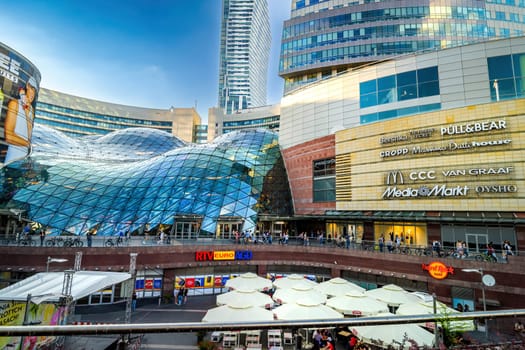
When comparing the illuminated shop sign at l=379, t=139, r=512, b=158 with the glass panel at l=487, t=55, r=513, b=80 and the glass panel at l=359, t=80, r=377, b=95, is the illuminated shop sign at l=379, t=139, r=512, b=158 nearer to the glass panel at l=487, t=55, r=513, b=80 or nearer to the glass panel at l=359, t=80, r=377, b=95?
the glass panel at l=487, t=55, r=513, b=80

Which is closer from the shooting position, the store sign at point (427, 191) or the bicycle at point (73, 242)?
the bicycle at point (73, 242)

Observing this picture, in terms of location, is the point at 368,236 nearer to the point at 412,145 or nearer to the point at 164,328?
the point at 412,145

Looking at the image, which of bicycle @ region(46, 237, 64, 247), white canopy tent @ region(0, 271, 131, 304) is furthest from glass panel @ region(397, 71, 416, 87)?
bicycle @ region(46, 237, 64, 247)

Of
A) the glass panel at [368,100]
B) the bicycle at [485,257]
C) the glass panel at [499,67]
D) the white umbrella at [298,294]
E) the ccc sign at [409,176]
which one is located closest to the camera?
the white umbrella at [298,294]

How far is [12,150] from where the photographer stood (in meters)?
27.8

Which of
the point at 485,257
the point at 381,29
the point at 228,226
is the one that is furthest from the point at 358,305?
the point at 381,29

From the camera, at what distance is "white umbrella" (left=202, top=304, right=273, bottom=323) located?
53.4ft

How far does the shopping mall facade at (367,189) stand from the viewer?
80.2 ft

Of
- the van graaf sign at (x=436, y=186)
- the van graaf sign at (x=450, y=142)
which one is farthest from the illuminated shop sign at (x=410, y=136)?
the van graaf sign at (x=436, y=186)

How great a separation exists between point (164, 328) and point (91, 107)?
14107 cm

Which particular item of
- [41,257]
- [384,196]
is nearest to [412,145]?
[384,196]

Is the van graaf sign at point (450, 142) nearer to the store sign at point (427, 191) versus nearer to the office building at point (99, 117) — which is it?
the store sign at point (427, 191)

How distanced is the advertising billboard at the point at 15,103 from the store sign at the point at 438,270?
37.5 m

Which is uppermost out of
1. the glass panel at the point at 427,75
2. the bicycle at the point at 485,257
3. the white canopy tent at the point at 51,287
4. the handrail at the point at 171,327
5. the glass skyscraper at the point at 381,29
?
the glass skyscraper at the point at 381,29
